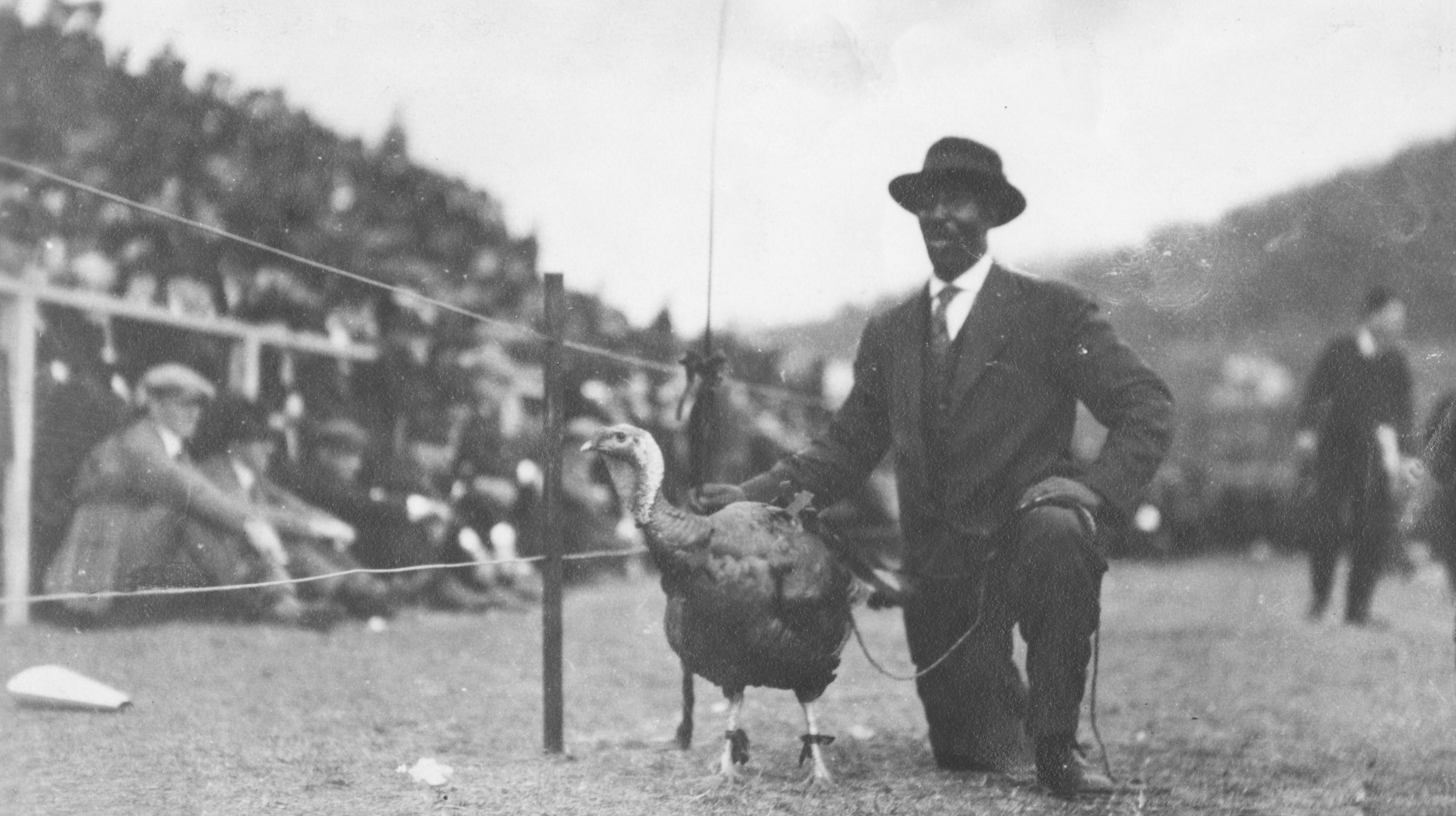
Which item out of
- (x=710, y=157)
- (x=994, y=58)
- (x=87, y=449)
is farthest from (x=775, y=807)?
(x=87, y=449)

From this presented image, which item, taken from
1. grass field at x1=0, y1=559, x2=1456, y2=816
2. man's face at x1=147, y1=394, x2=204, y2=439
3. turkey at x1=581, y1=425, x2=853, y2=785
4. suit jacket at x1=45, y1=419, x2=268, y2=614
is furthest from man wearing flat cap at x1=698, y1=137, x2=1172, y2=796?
man's face at x1=147, y1=394, x2=204, y2=439

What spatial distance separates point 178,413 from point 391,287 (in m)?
1.73

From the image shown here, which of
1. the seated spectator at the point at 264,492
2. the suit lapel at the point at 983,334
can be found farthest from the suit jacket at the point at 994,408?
the seated spectator at the point at 264,492

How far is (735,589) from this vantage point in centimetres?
374

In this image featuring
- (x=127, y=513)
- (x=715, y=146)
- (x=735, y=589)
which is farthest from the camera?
(x=127, y=513)

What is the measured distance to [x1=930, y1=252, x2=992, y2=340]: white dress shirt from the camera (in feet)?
13.6

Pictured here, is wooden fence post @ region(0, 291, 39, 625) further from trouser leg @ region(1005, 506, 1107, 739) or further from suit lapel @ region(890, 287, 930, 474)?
trouser leg @ region(1005, 506, 1107, 739)

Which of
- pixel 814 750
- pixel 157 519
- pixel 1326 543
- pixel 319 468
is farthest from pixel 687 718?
pixel 1326 543

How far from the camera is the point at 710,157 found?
15.8 ft

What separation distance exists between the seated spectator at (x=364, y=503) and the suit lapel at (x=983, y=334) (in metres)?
3.24

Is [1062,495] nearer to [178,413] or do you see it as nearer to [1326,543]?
[178,413]

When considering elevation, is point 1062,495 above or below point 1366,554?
above

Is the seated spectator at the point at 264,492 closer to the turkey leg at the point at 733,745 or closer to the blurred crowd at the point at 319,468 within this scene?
the blurred crowd at the point at 319,468

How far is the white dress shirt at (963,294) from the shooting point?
163 inches
